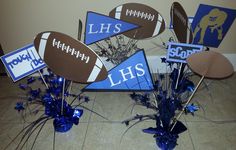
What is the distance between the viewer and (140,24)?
1369 millimetres

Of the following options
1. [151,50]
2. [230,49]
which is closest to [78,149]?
[151,50]

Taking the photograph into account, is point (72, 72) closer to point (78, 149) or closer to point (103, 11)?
point (78, 149)

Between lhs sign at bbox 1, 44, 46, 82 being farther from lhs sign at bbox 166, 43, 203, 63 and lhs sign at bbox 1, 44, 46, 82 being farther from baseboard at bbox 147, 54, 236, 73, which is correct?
baseboard at bbox 147, 54, 236, 73

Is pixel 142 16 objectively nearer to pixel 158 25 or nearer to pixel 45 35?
pixel 158 25

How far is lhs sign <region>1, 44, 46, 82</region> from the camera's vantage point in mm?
1071

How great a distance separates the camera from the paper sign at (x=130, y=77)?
115 centimetres

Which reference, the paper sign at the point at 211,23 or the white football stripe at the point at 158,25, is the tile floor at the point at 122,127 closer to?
the paper sign at the point at 211,23

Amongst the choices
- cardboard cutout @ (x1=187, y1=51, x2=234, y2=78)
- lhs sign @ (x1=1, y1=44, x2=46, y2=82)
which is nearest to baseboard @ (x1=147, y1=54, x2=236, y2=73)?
cardboard cutout @ (x1=187, y1=51, x2=234, y2=78)

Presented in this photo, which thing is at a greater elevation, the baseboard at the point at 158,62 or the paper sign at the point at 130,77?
the paper sign at the point at 130,77

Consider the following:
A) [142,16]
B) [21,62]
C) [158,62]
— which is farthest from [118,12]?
[21,62]

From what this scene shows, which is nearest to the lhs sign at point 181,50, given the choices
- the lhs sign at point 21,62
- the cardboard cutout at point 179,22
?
the cardboard cutout at point 179,22

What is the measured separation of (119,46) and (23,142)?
2.92 ft

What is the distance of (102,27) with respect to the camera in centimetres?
129

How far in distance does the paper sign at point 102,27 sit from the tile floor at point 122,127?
447mm
